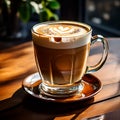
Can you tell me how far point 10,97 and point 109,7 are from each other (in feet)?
6.10

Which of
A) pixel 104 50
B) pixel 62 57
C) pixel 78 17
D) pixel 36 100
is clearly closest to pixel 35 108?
pixel 36 100

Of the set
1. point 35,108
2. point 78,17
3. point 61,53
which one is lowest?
point 78,17

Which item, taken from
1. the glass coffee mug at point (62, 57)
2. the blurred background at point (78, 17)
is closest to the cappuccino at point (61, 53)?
the glass coffee mug at point (62, 57)

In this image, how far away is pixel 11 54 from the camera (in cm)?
102

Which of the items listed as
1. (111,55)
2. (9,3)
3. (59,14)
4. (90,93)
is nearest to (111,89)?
(90,93)

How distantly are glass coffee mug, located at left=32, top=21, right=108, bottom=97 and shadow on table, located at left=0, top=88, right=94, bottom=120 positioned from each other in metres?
0.04

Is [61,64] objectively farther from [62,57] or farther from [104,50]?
[104,50]

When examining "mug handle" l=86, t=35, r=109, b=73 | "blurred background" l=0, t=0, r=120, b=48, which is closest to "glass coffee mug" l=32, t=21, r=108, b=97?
"mug handle" l=86, t=35, r=109, b=73

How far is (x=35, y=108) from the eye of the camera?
0.68 meters

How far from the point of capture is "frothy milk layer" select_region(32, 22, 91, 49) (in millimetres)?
707

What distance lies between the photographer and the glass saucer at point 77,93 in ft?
2.33

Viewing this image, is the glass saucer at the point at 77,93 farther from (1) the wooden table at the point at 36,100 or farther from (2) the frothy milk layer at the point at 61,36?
(2) the frothy milk layer at the point at 61,36

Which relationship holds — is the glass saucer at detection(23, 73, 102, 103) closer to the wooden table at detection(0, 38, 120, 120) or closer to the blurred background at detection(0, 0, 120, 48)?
the wooden table at detection(0, 38, 120, 120)

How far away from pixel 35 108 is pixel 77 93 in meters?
0.12
